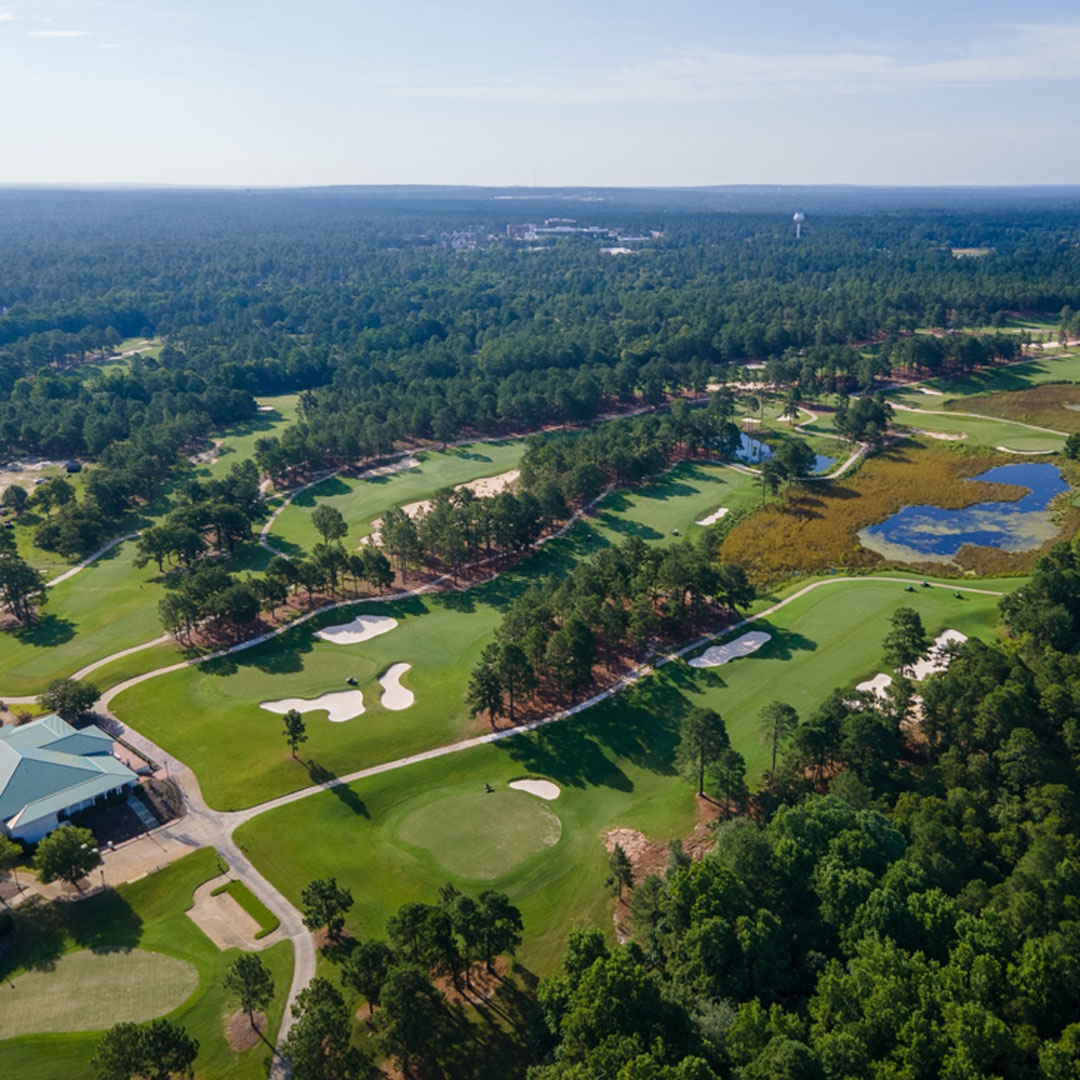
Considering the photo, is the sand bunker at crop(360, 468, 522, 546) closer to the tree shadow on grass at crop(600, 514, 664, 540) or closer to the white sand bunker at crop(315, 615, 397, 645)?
the tree shadow on grass at crop(600, 514, 664, 540)

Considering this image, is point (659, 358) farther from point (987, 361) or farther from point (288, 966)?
point (288, 966)

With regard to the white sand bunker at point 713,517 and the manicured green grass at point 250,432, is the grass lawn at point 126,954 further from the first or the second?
the manicured green grass at point 250,432

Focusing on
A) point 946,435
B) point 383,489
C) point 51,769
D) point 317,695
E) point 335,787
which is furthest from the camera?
point 946,435

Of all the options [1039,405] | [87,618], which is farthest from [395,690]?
[1039,405]

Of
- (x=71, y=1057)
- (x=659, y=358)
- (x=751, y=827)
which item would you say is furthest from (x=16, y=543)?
(x=659, y=358)

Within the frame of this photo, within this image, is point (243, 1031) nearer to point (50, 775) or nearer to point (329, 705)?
point (50, 775)

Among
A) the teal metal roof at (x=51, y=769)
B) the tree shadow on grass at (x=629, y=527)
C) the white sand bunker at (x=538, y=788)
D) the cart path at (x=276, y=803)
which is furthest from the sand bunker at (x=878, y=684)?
the teal metal roof at (x=51, y=769)
